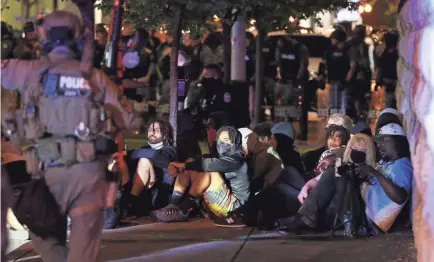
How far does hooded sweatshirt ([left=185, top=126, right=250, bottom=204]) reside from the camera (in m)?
7.98

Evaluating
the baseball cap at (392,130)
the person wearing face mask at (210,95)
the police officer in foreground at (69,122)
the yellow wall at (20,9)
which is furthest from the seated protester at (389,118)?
the police officer in foreground at (69,122)

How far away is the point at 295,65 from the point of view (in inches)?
563

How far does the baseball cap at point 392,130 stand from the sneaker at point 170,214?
6.65 ft

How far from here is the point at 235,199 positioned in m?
8.04

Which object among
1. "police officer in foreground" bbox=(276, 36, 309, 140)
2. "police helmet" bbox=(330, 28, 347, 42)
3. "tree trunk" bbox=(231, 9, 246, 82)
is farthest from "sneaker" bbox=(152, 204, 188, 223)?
"police helmet" bbox=(330, 28, 347, 42)

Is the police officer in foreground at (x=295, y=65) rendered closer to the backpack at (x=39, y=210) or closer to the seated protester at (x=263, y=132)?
the seated protester at (x=263, y=132)

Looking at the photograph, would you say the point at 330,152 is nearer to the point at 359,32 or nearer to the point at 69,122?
the point at 69,122

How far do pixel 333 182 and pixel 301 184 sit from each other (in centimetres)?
64

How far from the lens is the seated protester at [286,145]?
845 cm

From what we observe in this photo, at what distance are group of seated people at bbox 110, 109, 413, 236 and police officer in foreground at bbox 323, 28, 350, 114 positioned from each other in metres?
5.50

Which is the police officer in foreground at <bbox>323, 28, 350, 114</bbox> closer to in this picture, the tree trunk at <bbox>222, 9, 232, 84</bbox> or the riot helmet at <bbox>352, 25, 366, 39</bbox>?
the riot helmet at <bbox>352, 25, 366, 39</bbox>

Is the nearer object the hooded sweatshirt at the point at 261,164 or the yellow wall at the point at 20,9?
the hooded sweatshirt at the point at 261,164

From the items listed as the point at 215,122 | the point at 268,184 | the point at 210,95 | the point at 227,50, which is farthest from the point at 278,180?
the point at 227,50

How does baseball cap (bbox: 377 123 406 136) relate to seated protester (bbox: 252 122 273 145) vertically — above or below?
above
